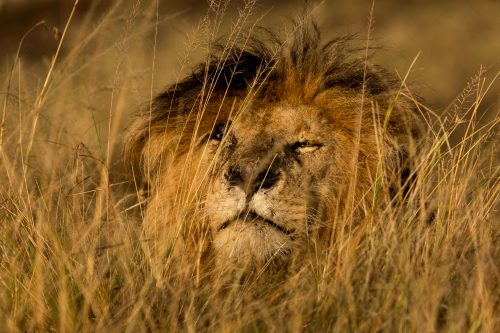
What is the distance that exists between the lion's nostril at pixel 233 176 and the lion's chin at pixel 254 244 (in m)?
0.18

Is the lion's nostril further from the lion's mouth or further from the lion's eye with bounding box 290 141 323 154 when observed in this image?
the lion's eye with bounding box 290 141 323 154

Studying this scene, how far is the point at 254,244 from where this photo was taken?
383 centimetres

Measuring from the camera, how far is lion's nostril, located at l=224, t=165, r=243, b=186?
152 inches

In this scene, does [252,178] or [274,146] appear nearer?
[252,178]

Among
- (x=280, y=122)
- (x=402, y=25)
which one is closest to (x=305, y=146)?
(x=280, y=122)

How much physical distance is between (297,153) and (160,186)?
0.76 m

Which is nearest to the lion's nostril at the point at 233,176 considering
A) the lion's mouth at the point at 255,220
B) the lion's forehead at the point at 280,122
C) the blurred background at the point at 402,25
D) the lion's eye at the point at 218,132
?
the lion's mouth at the point at 255,220

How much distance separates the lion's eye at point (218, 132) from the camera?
4.63 meters

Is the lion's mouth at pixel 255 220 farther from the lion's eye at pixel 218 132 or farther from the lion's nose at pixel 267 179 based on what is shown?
the lion's eye at pixel 218 132

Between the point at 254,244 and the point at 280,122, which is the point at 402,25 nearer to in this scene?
the point at 280,122

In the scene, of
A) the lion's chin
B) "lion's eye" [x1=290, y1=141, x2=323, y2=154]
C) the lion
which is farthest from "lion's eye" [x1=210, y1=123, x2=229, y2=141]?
the lion's chin

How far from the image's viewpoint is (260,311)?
3.08 m

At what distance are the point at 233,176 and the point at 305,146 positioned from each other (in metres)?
0.62

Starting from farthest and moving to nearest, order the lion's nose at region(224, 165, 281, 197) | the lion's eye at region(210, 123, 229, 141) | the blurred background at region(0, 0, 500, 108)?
the blurred background at region(0, 0, 500, 108)
the lion's eye at region(210, 123, 229, 141)
the lion's nose at region(224, 165, 281, 197)
